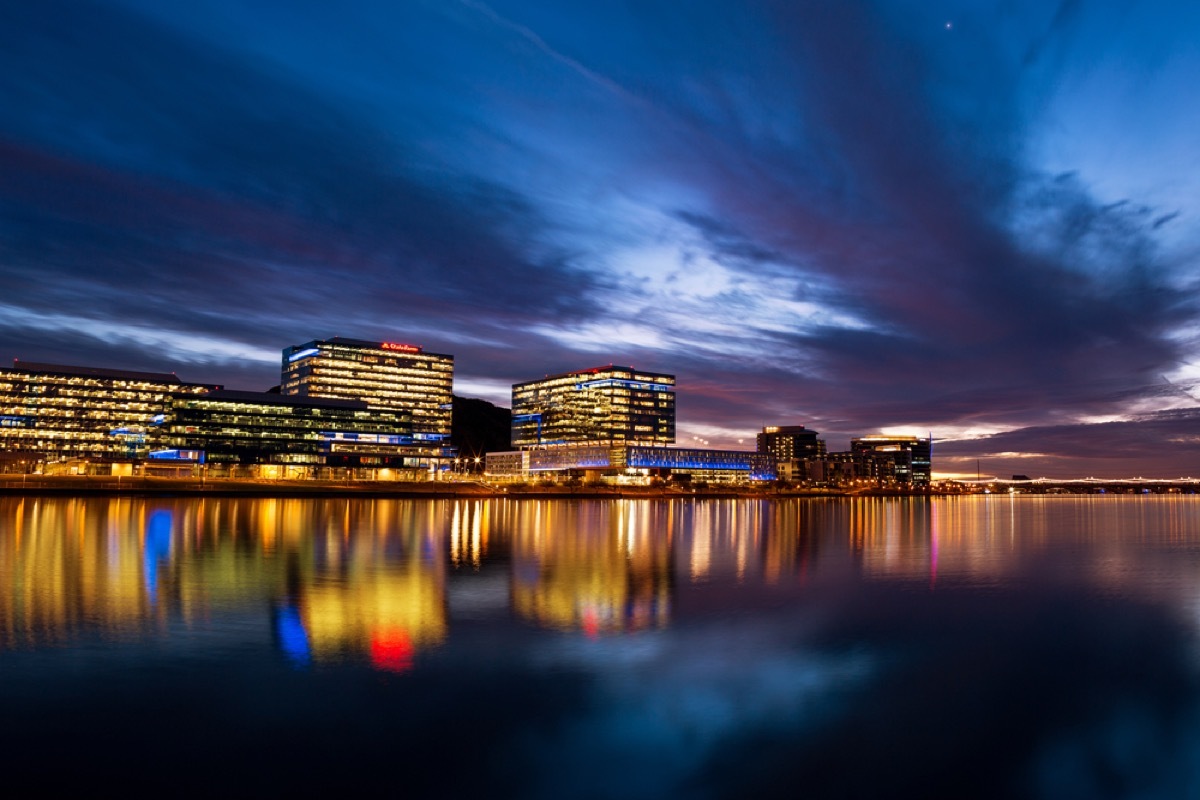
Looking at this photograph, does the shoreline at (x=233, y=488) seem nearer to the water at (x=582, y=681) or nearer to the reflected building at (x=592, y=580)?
the reflected building at (x=592, y=580)

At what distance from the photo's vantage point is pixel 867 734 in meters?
15.0

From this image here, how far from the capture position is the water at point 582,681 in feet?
42.2

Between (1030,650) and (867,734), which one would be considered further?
(1030,650)

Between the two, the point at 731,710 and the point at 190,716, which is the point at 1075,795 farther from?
the point at 190,716

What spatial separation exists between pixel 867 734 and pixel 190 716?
1188cm

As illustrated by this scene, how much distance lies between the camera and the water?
506 inches

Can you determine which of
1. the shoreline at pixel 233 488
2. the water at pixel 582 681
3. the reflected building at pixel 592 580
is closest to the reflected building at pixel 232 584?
the water at pixel 582 681

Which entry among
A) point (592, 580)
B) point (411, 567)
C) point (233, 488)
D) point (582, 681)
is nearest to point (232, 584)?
point (411, 567)

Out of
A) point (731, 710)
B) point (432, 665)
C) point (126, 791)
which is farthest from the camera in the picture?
point (432, 665)

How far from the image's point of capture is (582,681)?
18.0m

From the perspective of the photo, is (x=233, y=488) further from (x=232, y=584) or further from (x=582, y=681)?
(x=582, y=681)

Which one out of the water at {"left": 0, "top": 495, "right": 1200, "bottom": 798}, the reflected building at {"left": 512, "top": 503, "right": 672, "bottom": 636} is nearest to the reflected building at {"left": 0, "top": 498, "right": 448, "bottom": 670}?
the water at {"left": 0, "top": 495, "right": 1200, "bottom": 798}

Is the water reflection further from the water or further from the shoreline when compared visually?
the shoreline

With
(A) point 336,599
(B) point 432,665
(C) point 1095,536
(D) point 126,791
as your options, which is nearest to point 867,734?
(B) point 432,665
